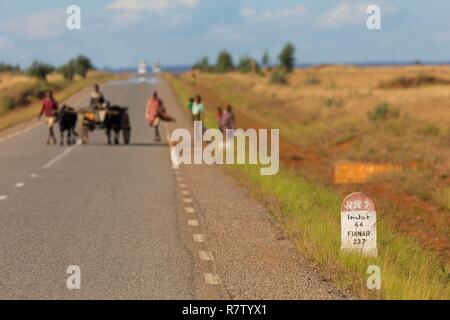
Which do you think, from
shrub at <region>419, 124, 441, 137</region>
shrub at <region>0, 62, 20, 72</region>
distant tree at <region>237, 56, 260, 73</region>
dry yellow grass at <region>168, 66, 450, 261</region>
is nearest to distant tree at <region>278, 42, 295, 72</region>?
distant tree at <region>237, 56, 260, 73</region>

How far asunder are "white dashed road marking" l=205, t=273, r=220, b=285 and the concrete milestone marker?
151 centimetres

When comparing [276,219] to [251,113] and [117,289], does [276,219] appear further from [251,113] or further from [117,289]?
[251,113]

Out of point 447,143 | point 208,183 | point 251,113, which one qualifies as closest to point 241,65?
point 251,113

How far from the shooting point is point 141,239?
1212 centimetres

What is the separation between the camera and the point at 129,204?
52.4ft

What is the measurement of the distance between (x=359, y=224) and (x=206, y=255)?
1.94m

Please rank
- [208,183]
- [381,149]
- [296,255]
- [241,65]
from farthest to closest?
[241,65], [381,149], [208,183], [296,255]

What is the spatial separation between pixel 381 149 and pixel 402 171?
656 cm

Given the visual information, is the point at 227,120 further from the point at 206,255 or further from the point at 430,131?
the point at 206,255

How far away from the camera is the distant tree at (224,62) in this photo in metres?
188

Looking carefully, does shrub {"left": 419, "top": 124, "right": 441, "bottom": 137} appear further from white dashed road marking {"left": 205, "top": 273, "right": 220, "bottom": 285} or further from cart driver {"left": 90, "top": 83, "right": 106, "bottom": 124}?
white dashed road marking {"left": 205, "top": 273, "right": 220, "bottom": 285}

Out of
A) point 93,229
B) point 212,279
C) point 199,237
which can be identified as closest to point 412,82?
point 93,229

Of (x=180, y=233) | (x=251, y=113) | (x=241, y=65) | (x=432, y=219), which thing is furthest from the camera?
(x=241, y=65)

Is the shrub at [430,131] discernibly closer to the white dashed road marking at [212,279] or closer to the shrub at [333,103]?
the shrub at [333,103]
